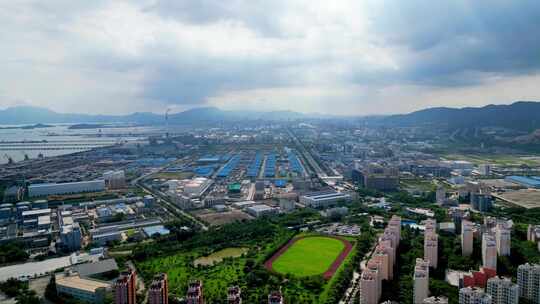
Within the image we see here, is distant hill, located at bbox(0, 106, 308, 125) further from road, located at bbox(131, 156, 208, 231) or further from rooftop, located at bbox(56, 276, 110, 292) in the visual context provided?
rooftop, located at bbox(56, 276, 110, 292)

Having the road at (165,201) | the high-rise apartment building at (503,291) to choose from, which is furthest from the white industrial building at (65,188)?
the high-rise apartment building at (503,291)

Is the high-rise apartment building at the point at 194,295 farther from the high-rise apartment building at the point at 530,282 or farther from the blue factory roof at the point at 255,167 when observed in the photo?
the blue factory roof at the point at 255,167

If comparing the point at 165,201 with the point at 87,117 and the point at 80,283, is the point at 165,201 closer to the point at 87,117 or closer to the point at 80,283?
the point at 80,283

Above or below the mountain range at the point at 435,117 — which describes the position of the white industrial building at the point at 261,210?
below

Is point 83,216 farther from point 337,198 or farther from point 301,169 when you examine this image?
point 301,169

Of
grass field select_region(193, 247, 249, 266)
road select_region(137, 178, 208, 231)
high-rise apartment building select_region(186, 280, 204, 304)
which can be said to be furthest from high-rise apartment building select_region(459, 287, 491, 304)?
road select_region(137, 178, 208, 231)

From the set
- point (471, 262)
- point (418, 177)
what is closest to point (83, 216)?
point (471, 262)
